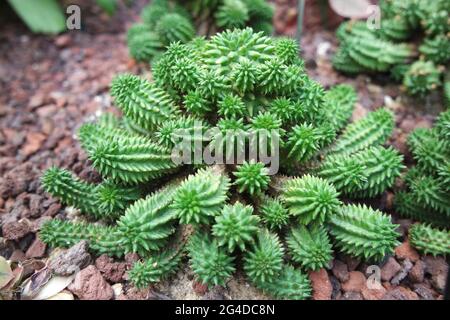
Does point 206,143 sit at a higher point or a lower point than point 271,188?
higher

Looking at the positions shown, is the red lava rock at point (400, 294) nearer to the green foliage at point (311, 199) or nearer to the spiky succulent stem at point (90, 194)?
the green foliage at point (311, 199)

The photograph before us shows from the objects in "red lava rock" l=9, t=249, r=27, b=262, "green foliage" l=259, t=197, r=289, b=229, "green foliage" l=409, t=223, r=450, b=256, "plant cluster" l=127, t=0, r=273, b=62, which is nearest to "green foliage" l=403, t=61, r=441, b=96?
"plant cluster" l=127, t=0, r=273, b=62

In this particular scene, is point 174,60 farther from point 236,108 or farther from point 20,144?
point 20,144

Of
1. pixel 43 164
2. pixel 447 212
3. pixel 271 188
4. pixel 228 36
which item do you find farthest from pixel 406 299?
pixel 43 164

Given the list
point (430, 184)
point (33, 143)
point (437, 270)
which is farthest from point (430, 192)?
point (33, 143)

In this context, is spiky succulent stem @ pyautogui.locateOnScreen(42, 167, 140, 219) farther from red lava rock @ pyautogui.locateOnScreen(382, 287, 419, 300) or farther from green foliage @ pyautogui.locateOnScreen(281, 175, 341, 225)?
red lava rock @ pyautogui.locateOnScreen(382, 287, 419, 300)

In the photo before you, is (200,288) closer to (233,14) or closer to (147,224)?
(147,224)
